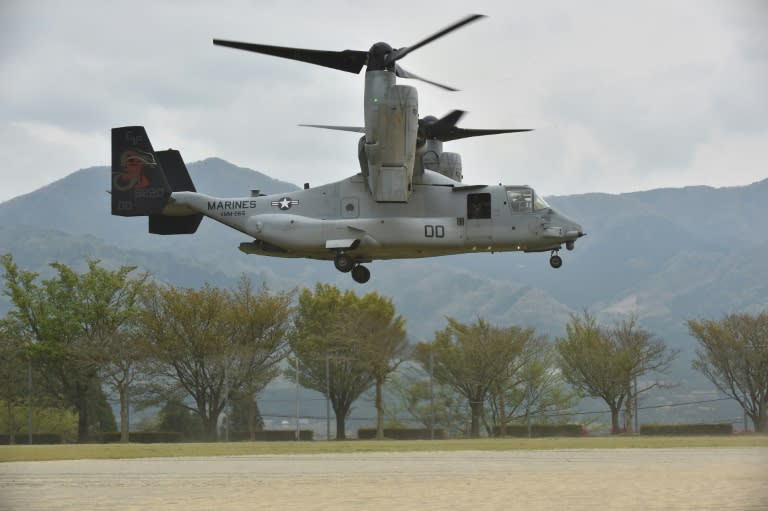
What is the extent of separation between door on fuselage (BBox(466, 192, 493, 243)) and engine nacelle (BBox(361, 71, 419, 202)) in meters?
3.08

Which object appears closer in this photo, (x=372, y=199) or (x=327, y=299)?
(x=372, y=199)

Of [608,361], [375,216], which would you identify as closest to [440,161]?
[375,216]

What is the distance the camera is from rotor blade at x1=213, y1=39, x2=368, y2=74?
109 ft

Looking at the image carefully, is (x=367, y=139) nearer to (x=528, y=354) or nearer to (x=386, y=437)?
(x=386, y=437)

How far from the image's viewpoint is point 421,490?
26.8m

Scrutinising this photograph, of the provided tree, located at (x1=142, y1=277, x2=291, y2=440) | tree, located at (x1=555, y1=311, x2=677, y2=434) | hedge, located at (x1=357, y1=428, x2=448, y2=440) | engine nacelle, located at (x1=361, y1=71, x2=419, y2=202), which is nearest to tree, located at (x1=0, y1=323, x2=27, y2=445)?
tree, located at (x1=142, y1=277, x2=291, y2=440)

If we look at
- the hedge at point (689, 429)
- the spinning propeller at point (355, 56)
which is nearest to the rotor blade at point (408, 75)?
the spinning propeller at point (355, 56)

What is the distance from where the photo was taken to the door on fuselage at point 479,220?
126 ft

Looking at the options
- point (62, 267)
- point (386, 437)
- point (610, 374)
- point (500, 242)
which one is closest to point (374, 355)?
point (386, 437)

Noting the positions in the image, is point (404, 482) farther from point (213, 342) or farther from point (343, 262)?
point (213, 342)

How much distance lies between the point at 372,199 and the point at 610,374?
42300 mm

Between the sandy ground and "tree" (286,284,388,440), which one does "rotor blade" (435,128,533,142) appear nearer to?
the sandy ground

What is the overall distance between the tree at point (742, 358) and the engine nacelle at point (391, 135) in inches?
1735

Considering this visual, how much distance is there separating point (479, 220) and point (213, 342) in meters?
40.2
